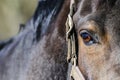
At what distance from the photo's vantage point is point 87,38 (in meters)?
1.30

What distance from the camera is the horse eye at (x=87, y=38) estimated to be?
128 centimetres

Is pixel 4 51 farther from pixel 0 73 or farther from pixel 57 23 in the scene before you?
pixel 57 23

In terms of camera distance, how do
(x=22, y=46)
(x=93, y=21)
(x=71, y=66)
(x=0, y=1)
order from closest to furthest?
(x=93, y=21) < (x=71, y=66) < (x=22, y=46) < (x=0, y=1)

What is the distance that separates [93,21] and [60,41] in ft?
1.00

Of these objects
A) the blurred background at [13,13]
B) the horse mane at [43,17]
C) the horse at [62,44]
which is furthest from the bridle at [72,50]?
the blurred background at [13,13]

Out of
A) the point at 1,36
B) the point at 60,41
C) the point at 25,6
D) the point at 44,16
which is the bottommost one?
the point at 60,41

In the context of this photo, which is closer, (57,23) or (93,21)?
(93,21)

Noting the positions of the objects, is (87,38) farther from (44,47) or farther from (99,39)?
(44,47)

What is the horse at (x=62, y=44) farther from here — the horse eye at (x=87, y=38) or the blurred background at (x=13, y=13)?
the blurred background at (x=13, y=13)

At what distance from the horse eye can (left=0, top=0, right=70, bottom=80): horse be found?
218 mm

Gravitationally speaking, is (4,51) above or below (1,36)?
below

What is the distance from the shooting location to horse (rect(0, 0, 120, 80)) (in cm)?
123

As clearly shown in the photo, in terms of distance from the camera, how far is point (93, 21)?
4.13ft

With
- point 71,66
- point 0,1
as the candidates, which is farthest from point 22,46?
point 0,1
